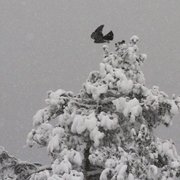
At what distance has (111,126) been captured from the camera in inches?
360

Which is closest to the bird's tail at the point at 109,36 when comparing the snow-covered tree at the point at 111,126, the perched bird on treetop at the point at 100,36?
the perched bird on treetop at the point at 100,36

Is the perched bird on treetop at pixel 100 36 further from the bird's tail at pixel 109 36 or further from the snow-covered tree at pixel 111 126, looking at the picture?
the snow-covered tree at pixel 111 126

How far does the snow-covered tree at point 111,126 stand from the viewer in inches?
352

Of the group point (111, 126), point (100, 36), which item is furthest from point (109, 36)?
point (111, 126)

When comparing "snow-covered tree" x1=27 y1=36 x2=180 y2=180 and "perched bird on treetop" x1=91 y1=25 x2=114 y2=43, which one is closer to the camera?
"snow-covered tree" x1=27 y1=36 x2=180 y2=180

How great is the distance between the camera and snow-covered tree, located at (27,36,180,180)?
352 inches

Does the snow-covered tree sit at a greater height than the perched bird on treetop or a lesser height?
lesser

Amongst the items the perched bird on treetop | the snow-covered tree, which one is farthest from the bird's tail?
the snow-covered tree

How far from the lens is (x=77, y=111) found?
9453mm

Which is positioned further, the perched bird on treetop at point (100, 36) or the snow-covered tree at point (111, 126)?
the perched bird on treetop at point (100, 36)

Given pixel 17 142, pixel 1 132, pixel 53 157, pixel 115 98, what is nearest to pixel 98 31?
pixel 115 98

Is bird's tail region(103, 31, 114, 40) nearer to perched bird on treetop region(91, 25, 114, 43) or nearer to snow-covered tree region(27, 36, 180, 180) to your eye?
perched bird on treetop region(91, 25, 114, 43)

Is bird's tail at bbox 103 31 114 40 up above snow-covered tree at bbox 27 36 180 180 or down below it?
above

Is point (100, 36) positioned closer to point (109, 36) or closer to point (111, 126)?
point (109, 36)
